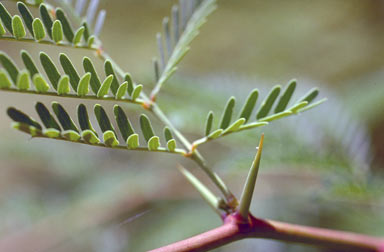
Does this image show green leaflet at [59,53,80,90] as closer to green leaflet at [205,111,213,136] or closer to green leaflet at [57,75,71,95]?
green leaflet at [57,75,71,95]

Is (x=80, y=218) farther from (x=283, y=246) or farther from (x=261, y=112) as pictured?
(x=261, y=112)

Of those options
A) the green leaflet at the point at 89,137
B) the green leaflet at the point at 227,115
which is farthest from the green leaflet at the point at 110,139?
the green leaflet at the point at 227,115

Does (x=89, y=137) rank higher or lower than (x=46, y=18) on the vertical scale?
lower

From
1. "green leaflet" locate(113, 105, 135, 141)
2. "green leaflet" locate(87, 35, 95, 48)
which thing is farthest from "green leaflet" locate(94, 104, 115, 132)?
"green leaflet" locate(87, 35, 95, 48)

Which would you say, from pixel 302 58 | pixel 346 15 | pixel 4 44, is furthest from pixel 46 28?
pixel 4 44

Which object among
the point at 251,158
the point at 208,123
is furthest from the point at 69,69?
the point at 251,158

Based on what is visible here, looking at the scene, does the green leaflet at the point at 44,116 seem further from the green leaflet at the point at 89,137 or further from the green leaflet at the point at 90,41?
the green leaflet at the point at 90,41

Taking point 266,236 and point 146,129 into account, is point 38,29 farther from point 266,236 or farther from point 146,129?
point 266,236

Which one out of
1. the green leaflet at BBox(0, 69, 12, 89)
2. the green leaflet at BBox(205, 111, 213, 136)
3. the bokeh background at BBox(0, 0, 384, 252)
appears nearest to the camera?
the green leaflet at BBox(0, 69, 12, 89)
